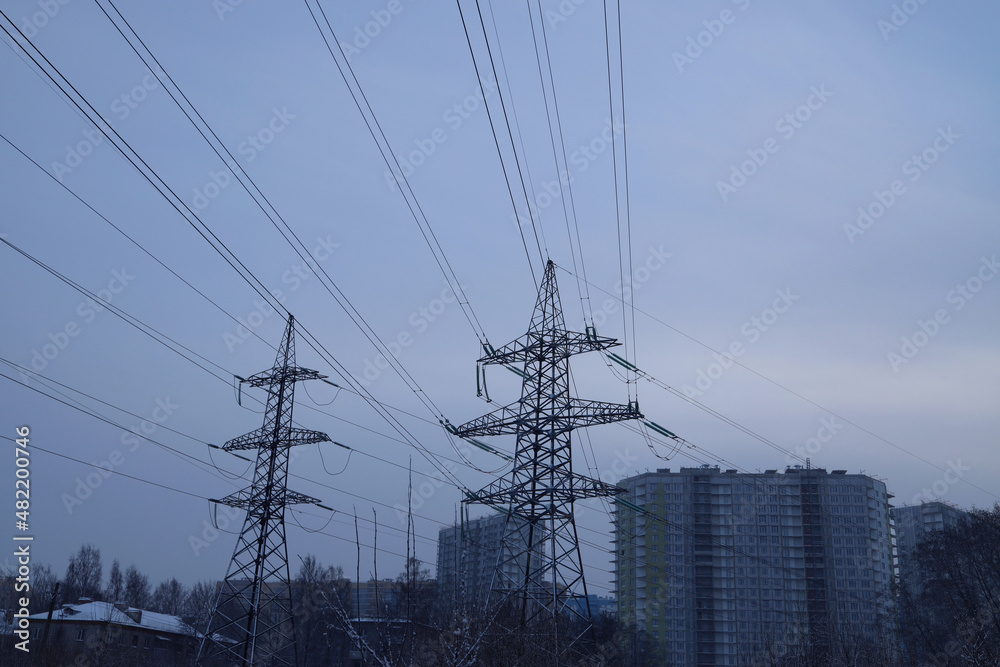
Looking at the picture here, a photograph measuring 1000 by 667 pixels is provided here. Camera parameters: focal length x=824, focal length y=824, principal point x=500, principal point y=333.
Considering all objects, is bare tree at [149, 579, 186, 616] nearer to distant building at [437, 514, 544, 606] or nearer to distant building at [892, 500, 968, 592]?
distant building at [437, 514, 544, 606]

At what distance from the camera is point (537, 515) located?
2311 cm

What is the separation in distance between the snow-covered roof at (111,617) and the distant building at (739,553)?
53952mm

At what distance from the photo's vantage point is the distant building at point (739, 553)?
103812 mm

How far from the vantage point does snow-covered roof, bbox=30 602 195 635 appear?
61.1 m

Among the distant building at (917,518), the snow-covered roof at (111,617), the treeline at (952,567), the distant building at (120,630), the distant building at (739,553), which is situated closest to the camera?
the treeline at (952,567)

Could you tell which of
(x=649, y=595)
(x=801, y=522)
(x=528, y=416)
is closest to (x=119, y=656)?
(x=528, y=416)

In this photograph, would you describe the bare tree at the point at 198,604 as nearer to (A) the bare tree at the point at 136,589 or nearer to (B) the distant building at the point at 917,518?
(A) the bare tree at the point at 136,589

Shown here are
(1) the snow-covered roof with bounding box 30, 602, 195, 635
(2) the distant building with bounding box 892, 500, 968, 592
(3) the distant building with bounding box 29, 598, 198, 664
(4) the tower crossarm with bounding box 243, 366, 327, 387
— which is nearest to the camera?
(4) the tower crossarm with bounding box 243, 366, 327, 387

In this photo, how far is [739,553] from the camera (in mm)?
112062

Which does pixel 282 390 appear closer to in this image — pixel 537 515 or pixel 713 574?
pixel 537 515

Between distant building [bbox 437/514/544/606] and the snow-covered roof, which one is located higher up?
distant building [bbox 437/514/544/606]

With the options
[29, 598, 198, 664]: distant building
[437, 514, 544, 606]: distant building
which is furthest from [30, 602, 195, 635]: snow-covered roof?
[437, 514, 544, 606]: distant building

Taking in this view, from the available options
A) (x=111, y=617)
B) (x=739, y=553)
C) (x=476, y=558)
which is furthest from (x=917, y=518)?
(x=111, y=617)

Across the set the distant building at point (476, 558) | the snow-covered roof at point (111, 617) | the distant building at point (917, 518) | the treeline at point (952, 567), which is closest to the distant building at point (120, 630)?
the snow-covered roof at point (111, 617)
